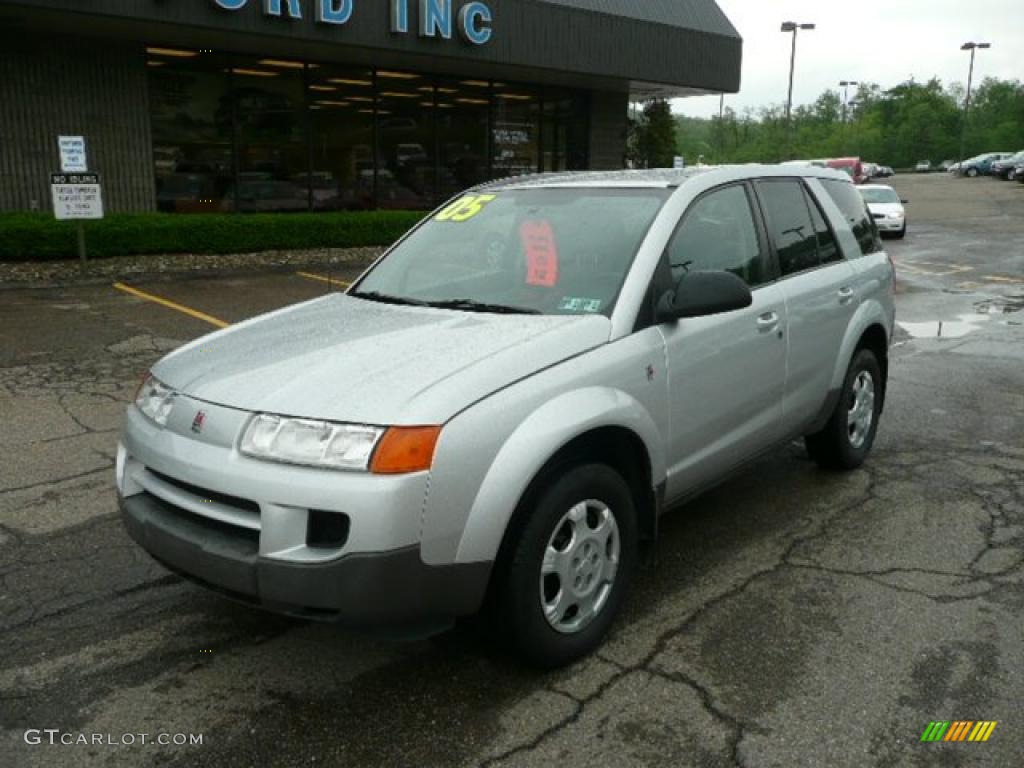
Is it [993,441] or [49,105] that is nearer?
[993,441]

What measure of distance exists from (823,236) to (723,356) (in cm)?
156

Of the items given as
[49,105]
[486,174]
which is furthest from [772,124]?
[49,105]

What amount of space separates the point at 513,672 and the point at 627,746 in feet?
1.87

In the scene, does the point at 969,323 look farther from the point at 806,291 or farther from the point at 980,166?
the point at 980,166

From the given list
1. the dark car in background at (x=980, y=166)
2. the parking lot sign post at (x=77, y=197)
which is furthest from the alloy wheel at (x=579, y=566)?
the dark car in background at (x=980, y=166)

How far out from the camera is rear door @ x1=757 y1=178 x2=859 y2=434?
4.58 m

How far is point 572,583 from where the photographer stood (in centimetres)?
323

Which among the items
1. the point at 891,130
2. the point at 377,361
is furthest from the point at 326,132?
the point at 891,130

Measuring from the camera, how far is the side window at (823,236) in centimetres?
504

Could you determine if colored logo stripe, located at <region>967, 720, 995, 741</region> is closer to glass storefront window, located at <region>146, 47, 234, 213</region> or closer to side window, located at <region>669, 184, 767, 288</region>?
side window, located at <region>669, 184, 767, 288</region>

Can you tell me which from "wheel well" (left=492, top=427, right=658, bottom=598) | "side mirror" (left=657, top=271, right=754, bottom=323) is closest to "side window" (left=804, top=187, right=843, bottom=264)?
"side mirror" (left=657, top=271, right=754, bottom=323)

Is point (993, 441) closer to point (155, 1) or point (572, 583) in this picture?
point (572, 583)

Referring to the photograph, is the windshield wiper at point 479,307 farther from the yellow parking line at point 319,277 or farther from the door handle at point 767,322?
the yellow parking line at point 319,277

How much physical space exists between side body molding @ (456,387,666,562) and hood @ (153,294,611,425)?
0.16m
